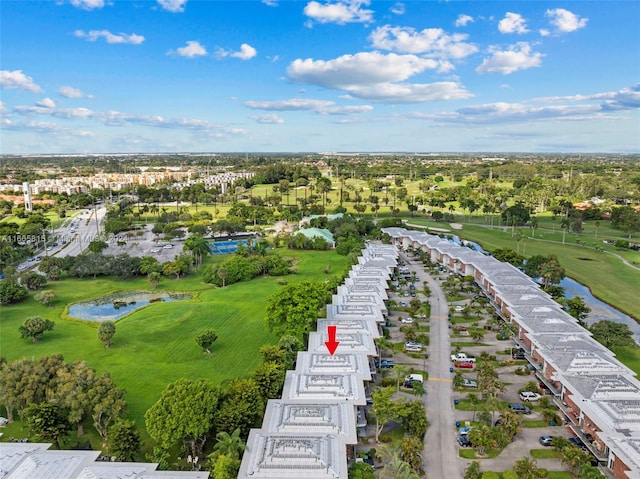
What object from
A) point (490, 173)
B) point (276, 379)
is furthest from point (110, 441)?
point (490, 173)

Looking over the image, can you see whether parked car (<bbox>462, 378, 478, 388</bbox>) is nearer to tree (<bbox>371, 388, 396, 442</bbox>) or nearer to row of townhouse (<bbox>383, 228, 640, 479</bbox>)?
row of townhouse (<bbox>383, 228, 640, 479</bbox>)

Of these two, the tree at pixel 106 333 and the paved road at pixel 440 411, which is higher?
the tree at pixel 106 333

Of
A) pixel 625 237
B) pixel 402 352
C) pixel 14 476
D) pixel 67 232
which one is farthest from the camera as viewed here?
pixel 67 232

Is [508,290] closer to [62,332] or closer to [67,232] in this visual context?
[62,332]

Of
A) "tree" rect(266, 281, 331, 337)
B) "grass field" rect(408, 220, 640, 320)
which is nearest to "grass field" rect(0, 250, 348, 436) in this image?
"tree" rect(266, 281, 331, 337)

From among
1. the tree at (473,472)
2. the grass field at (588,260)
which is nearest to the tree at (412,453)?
the tree at (473,472)

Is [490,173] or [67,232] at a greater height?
[490,173]

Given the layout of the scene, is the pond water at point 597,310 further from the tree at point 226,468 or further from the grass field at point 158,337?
the tree at point 226,468
